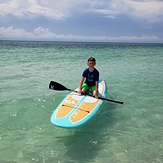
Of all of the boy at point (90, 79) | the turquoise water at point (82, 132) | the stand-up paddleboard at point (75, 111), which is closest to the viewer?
the turquoise water at point (82, 132)

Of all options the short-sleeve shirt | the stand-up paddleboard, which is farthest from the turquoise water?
the short-sleeve shirt

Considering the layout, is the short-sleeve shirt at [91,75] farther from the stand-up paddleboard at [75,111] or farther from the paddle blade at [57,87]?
the paddle blade at [57,87]

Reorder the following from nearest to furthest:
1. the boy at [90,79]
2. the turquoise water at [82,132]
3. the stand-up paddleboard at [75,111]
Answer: the turquoise water at [82,132], the stand-up paddleboard at [75,111], the boy at [90,79]

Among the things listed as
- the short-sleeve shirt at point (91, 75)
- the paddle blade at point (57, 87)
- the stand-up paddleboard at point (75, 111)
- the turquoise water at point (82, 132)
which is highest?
the short-sleeve shirt at point (91, 75)

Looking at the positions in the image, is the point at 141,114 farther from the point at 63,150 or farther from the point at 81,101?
the point at 63,150

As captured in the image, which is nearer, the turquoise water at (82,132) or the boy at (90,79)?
the turquoise water at (82,132)

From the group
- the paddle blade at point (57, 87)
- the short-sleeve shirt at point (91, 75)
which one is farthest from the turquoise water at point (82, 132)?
the short-sleeve shirt at point (91, 75)

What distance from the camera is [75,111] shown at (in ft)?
20.6

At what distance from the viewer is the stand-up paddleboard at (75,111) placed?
5727 millimetres

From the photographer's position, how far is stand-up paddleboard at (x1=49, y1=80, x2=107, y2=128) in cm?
573

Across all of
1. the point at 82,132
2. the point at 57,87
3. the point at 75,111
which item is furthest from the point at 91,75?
the point at 82,132

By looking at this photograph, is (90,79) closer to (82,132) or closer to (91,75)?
(91,75)

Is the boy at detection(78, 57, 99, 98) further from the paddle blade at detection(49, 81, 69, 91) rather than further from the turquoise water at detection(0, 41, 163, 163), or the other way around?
the turquoise water at detection(0, 41, 163, 163)

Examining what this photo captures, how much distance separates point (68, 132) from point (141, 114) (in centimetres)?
295
